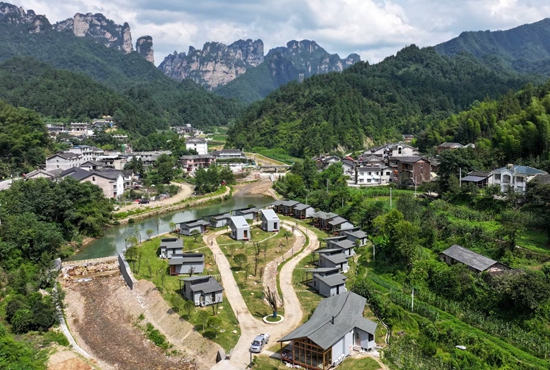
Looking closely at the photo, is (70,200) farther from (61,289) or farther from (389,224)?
(389,224)

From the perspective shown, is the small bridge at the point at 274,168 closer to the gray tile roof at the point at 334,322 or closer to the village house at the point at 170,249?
the village house at the point at 170,249

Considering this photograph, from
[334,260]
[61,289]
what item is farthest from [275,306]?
[61,289]

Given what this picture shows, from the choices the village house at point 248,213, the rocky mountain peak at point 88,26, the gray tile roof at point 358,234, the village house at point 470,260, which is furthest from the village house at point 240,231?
the rocky mountain peak at point 88,26

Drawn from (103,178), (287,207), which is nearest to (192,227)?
(287,207)

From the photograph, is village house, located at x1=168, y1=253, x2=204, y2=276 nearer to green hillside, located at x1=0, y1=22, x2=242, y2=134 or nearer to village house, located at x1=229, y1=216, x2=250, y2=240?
village house, located at x1=229, y1=216, x2=250, y2=240

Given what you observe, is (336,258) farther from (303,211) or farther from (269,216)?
(303,211)
